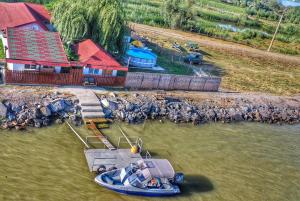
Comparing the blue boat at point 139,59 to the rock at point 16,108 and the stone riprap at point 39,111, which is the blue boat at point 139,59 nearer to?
the stone riprap at point 39,111

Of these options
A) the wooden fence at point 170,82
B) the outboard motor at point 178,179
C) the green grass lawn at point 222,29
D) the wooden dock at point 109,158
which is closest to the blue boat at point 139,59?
the wooden fence at point 170,82

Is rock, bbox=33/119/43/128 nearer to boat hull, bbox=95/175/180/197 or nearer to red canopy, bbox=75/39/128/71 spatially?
boat hull, bbox=95/175/180/197

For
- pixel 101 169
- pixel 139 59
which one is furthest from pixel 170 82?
pixel 101 169

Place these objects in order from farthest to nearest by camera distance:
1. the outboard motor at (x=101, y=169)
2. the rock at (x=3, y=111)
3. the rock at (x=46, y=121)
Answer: the rock at (x=46, y=121) < the rock at (x=3, y=111) < the outboard motor at (x=101, y=169)

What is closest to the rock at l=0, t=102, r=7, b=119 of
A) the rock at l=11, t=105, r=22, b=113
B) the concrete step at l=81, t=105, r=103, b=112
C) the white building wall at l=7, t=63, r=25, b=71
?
the rock at l=11, t=105, r=22, b=113

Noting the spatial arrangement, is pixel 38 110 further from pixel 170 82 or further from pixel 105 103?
pixel 170 82

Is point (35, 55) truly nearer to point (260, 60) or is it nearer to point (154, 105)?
point (154, 105)

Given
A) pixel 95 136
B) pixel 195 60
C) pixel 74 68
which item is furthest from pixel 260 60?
pixel 95 136
